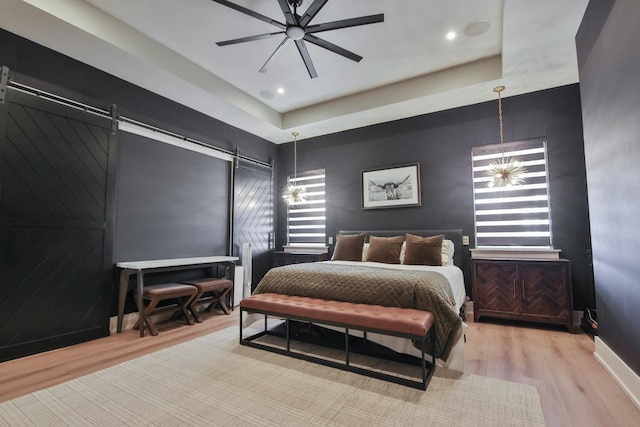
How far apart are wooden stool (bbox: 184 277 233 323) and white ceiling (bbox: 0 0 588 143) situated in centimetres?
256

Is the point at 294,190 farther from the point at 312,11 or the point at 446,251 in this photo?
the point at 312,11

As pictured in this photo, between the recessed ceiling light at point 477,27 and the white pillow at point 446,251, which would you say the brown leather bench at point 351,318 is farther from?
the recessed ceiling light at point 477,27

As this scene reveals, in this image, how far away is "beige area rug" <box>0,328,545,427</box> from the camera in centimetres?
178

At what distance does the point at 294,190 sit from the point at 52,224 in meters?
3.34

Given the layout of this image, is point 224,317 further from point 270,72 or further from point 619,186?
point 619,186

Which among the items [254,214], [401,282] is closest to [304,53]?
[401,282]

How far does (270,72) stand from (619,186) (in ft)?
12.5

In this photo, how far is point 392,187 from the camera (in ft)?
16.7

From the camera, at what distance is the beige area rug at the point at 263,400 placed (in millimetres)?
1778

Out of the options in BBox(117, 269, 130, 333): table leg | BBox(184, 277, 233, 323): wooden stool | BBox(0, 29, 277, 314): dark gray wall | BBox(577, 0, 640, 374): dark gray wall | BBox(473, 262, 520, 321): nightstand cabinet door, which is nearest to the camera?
BBox(577, 0, 640, 374): dark gray wall

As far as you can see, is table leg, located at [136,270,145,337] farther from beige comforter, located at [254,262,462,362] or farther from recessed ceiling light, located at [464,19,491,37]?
recessed ceiling light, located at [464,19,491,37]

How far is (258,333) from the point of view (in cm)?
321

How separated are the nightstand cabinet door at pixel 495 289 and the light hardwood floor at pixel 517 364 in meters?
0.23

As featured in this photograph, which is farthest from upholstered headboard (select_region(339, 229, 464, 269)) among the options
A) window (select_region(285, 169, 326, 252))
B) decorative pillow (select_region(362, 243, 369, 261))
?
window (select_region(285, 169, 326, 252))
